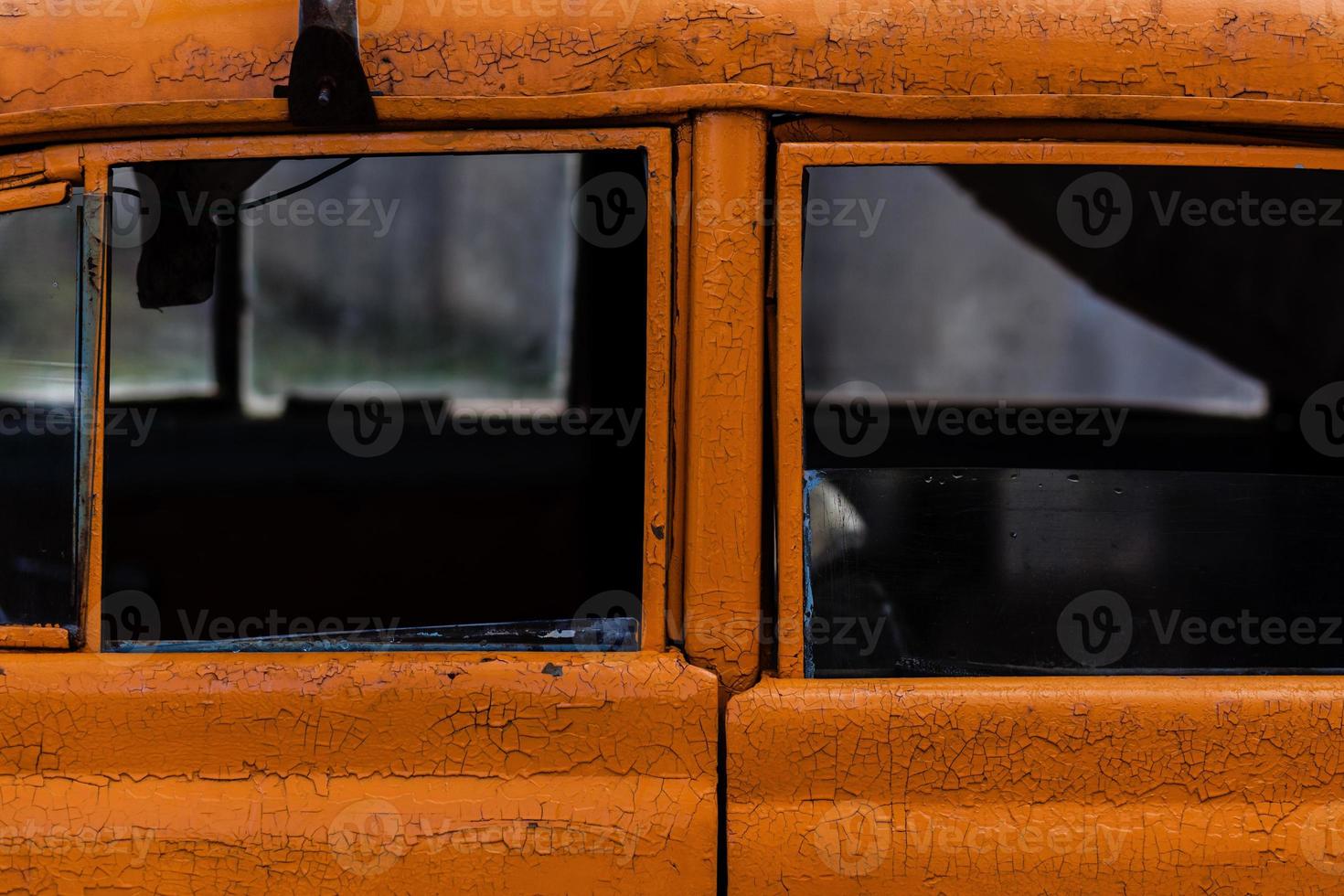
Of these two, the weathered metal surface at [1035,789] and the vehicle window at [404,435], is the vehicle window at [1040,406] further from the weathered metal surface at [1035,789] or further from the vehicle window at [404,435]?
the vehicle window at [404,435]

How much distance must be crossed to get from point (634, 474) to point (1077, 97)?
0.85 metres

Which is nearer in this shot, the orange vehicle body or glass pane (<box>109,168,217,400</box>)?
the orange vehicle body

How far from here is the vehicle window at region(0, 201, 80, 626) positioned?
137 cm

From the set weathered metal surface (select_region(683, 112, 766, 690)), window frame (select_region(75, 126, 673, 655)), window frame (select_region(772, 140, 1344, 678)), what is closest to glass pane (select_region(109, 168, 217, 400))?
window frame (select_region(75, 126, 673, 655))

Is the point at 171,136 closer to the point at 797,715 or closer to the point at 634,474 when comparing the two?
the point at 634,474

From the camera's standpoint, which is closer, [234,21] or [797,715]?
[797,715]

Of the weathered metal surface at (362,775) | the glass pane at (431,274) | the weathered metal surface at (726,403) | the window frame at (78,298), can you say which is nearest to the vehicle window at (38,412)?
the window frame at (78,298)

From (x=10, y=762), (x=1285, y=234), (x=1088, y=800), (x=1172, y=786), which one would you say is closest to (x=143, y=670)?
(x=10, y=762)

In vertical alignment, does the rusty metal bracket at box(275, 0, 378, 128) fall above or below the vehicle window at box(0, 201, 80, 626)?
above

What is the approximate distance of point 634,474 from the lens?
1325 mm

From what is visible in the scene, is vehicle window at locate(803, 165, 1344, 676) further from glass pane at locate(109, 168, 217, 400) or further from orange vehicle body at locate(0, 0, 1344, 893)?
glass pane at locate(109, 168, 217, 400)

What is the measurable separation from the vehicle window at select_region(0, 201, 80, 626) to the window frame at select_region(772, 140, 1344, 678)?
106 centimetres

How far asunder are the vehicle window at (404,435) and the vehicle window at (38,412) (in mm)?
94

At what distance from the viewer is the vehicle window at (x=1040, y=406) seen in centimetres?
134
